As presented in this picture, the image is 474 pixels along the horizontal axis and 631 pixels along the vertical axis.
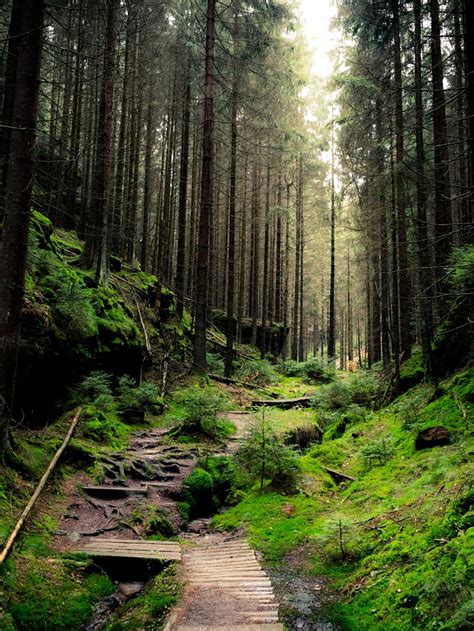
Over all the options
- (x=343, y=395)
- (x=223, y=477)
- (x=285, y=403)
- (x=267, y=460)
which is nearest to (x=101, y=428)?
(x=223, y=477)

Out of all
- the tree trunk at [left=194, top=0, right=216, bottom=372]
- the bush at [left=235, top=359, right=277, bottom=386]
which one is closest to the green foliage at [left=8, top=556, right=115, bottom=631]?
the tree trunk at [left=194, top=0, right=216, bottom=372]

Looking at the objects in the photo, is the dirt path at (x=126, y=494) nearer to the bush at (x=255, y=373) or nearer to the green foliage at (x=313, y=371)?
the bush at (x=255, y=373)

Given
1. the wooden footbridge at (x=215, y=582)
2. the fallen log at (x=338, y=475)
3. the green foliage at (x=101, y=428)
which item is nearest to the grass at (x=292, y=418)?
the fallen log at (x=338, y=475)

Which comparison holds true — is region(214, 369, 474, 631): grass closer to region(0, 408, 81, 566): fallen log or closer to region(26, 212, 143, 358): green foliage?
region(0, 408, 81, 566): fallen log

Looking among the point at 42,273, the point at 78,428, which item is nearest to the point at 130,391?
the point at 78,428

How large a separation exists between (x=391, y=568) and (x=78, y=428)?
6.36 meters

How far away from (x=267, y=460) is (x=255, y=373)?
38.7 ft

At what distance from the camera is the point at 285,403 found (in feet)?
49.5

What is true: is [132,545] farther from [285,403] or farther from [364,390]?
[364,390]

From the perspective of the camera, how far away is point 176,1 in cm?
1858

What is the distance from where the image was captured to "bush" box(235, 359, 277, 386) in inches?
722

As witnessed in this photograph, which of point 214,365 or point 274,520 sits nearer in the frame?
point 274,520

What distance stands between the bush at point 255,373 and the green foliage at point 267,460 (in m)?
10.4

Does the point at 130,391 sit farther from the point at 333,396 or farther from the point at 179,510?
the point at 333,396
